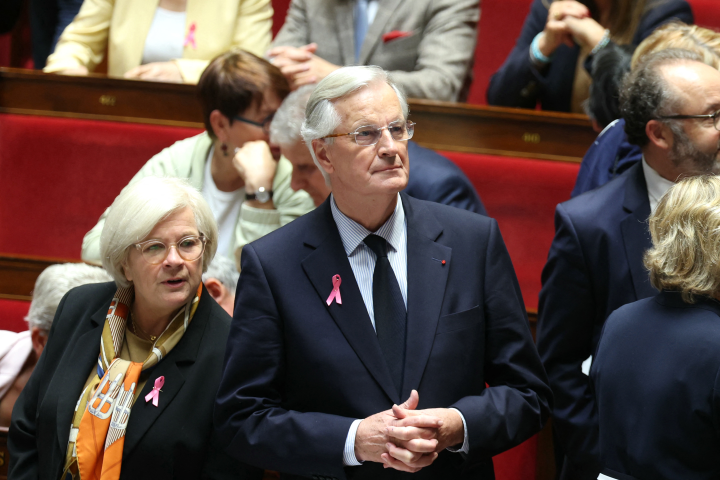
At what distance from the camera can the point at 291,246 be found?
1.25 metres

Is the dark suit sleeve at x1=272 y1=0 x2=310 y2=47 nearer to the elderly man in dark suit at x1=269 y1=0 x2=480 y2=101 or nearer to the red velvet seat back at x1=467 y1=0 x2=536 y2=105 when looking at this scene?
the elderly man in dark suit at x1=269 y1=0 x2=480 y2=101

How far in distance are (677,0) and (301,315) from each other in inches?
57.8

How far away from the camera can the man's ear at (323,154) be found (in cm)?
129

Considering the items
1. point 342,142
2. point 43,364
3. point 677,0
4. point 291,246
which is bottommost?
point 43,364

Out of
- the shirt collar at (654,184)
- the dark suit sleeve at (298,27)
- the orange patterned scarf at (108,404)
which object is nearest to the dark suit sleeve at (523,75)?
the dark suit sleeve at (298,27)

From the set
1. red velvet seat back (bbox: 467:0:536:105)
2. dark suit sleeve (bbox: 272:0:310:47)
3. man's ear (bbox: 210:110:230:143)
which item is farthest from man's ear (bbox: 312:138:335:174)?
red velvet seat back (bbox: 467:0:536:105)

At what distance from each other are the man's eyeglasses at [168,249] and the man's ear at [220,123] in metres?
0.69

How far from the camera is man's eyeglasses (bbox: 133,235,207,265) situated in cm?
140

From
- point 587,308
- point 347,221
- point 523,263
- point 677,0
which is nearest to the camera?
point 347,221

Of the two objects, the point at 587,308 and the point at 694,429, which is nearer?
the point at 694,429

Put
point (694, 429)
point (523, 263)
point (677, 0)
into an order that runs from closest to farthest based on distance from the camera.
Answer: point (694, 429)
point (677, 0)
point (523, 263)

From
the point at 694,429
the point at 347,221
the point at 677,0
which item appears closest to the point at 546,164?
the point at 677,0

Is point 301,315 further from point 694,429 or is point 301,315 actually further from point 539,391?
point 694,429

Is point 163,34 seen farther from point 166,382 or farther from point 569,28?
point 166,382
